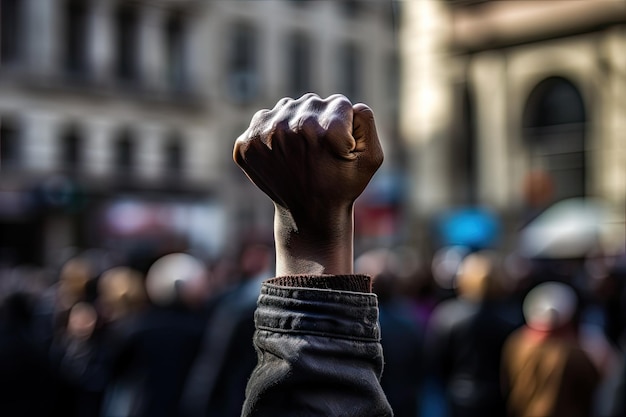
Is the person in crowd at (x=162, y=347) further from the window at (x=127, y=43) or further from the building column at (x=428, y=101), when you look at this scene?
the window at (x=127, y=43)

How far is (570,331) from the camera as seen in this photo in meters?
5.99

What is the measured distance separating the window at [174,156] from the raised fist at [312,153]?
3161 cm

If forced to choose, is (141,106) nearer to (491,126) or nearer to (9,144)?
(9,144)

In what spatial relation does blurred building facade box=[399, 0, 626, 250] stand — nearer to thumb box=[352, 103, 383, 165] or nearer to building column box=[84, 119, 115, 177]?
building column box=[84, 119, 115, 177]

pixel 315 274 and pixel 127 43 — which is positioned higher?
pixel 127 43

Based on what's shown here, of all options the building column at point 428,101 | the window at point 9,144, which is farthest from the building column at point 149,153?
the building column at point 428,101

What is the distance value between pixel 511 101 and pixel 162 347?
49.9ft

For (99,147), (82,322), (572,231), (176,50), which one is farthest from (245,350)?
(176,50)

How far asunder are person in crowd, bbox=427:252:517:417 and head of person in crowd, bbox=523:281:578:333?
2.99 feet

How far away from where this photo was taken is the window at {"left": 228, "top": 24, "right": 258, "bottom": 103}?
3578cm

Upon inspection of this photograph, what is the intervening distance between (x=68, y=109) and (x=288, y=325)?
29.6 metres

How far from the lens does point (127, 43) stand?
32.5m

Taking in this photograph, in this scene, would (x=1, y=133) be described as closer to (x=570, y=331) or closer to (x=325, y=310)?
(x=570, y=331)

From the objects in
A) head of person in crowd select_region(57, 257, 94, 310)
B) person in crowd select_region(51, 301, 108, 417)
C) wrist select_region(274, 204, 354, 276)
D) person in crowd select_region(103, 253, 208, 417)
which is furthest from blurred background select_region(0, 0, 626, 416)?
wrist select_region(274, 204, 354, 276)
